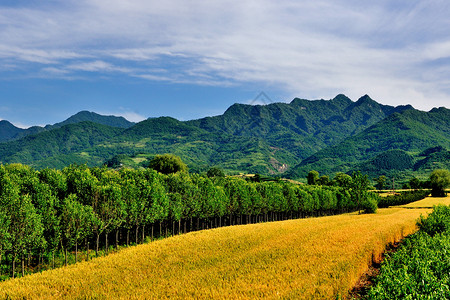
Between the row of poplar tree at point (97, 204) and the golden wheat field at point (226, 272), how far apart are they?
10.7 m

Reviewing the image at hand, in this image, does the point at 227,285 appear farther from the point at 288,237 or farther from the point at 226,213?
the point at 226,213

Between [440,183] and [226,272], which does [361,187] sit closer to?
[226,272]

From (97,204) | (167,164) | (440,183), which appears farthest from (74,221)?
(440,183)

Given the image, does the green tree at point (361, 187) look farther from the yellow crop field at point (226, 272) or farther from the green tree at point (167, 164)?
the green tree at point (167, 164)

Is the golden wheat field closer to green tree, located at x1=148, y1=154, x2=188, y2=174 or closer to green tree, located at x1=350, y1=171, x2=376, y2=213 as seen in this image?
green tree, located at x1=350, y1=171, x2=376, y2=213

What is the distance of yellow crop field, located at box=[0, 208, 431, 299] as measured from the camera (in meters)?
23.8

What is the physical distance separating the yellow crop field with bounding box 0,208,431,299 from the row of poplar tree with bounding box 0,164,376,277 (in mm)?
10824

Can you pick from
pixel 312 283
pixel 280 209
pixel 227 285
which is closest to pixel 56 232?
pixel 227 285

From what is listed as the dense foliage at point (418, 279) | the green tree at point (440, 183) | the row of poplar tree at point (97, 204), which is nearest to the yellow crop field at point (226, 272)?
the dense foliage at point (418, 279)

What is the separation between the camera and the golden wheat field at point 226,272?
23.8m

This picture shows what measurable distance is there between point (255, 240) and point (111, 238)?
39946mm

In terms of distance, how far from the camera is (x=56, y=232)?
152 ft

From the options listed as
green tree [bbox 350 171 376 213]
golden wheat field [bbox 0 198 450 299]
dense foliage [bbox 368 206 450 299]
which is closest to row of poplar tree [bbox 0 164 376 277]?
green tree [bbox 350 171 376 213]

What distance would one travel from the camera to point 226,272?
95.9 ft
